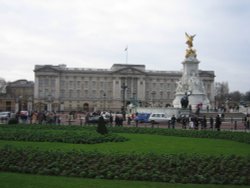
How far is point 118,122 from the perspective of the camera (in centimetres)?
4166

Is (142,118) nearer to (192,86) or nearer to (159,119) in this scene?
(159,119)

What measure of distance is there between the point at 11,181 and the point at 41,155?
4036 millimetres

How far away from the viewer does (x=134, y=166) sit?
574 inches

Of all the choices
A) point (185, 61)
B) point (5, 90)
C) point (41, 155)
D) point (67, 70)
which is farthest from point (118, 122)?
point (5, 90)

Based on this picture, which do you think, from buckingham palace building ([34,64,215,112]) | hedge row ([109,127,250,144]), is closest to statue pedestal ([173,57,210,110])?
hedge row ([109,127,250,144])

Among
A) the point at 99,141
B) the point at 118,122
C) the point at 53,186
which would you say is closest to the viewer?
the point at 53,186

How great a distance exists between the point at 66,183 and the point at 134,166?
9.93ft

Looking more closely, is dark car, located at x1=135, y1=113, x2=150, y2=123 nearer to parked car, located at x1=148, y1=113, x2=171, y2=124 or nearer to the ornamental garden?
parked car, located at x1=148, y1=113, x2=171, y2=124

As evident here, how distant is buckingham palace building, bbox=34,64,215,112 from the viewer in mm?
148000

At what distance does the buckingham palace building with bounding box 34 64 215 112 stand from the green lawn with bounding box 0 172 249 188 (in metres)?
135

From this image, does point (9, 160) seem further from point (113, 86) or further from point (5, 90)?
point (5, 90)

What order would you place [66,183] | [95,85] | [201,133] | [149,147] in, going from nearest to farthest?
[66,183], [149,147], [201,133], [95,85]

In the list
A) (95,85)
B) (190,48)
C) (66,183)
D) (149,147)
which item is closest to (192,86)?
(190,48)

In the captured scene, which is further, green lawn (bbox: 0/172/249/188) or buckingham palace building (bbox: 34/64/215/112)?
buckingham palace building (bbox: 34/64/215/112)
